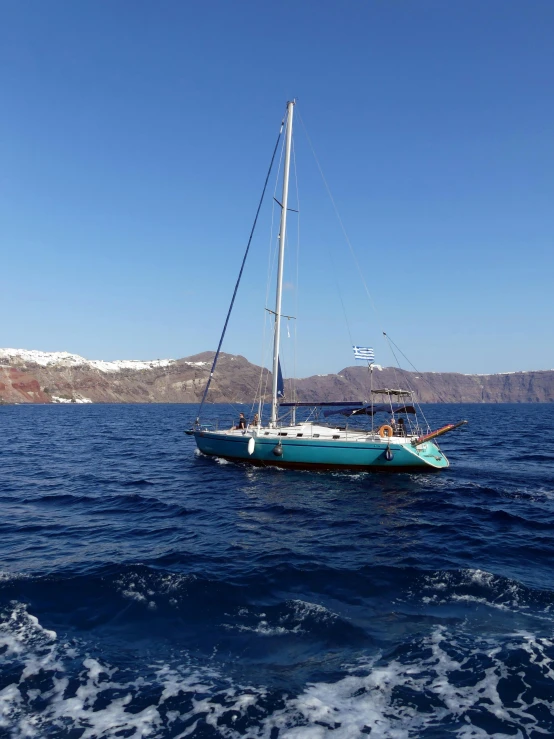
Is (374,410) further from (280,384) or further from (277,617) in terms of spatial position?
(277,617)

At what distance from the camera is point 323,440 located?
968 inches

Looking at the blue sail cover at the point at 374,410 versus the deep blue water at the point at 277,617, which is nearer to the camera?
the deep blue water at the point at 277,617

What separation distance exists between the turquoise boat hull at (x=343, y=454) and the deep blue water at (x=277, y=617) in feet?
14.6

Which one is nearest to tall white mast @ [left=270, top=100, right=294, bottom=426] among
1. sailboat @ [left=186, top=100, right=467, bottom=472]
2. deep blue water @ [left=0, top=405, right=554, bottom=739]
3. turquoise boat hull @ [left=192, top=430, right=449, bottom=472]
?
sailboat @ [left=186, top=100, right=467, bottom=472]

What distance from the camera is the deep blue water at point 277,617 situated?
655 cm

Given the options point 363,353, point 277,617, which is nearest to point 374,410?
point 363,353

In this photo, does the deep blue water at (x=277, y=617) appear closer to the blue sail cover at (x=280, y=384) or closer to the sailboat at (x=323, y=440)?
the sailboat at (x=323, y=440)

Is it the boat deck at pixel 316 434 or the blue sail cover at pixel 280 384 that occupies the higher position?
the blue sail cover at pixel 280 384

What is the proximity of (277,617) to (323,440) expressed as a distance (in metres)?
15.6

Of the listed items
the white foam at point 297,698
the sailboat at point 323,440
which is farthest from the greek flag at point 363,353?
the white foam at point 297,698

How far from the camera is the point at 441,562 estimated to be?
1230cm

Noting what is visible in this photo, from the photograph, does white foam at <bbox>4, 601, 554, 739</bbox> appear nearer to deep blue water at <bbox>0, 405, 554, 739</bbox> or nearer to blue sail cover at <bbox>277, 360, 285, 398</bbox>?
deep blue water at <bbox>0, 405, 554, 739</bbox>

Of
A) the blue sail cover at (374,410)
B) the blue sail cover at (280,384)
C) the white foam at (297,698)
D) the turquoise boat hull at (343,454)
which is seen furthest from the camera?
the blue sail cover at (280,384)

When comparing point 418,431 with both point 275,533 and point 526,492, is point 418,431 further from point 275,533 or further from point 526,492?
point 275,533
